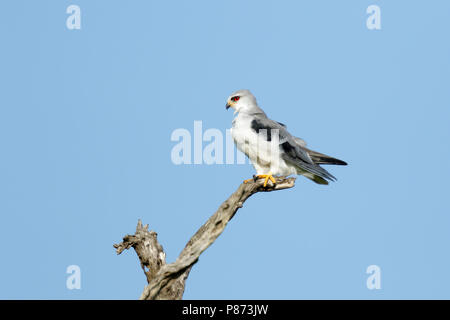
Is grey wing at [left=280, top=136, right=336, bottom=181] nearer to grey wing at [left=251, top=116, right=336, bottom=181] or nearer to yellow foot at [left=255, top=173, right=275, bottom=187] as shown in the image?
grey wing at [left=251, top=116, right=336, bottom=181]

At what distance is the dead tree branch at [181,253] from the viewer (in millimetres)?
8742

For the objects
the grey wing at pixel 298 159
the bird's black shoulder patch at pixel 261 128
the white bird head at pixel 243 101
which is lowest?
the grey wing at pixel 298 159

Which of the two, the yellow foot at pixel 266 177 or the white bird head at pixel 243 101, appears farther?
the white bird head at pixel 243 101

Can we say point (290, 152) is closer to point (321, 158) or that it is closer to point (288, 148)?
point (288, 148)

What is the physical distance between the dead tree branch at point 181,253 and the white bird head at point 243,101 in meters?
1.85

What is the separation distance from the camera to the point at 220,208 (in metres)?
9.34

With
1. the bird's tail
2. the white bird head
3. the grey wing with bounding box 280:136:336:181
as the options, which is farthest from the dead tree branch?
the white bird head

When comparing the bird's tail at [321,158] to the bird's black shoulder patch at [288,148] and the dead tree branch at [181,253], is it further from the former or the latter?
the dead tree branch at [181,253]

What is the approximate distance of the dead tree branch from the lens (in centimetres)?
874

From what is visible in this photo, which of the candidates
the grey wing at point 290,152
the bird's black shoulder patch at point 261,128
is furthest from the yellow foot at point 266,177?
the bird's black shoulder patch at point 261,128

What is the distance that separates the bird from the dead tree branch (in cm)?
46
